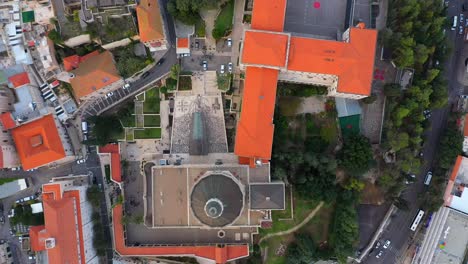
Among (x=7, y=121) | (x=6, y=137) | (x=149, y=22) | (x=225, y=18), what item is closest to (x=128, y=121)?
(x=149, y=22)

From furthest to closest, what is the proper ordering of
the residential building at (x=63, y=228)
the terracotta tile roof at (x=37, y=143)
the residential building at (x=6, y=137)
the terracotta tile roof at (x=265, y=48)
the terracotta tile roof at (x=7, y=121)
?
the terracotta tile roof at (x=7, y=121)
the residential building at (x=6, y=137)
the terracotta tile roof at (x=37, y=143)
the residential building at (x=63, y=228)
the terracotta tile roof at (x=265, y=48)

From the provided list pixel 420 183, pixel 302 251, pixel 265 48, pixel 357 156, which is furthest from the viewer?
pixel 420 183

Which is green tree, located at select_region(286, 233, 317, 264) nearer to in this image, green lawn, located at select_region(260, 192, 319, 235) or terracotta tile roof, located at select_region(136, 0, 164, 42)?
green lawn, located at select_region(260, 192, 319, 235)

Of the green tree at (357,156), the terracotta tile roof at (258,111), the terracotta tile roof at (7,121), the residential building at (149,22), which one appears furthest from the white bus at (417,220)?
the terracotta tile roof at (7,121)

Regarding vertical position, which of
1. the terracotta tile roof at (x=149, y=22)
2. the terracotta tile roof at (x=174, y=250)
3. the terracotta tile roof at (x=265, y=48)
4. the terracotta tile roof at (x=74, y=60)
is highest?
the terracotta tile roof at (x=149, y=22)

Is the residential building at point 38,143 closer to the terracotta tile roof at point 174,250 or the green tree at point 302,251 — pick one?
the terracotta tile roof at point 174,250

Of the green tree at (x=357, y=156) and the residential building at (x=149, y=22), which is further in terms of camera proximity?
the green tree at (x=357, y=156)

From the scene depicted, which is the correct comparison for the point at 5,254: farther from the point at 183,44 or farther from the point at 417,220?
the point at 417,220
